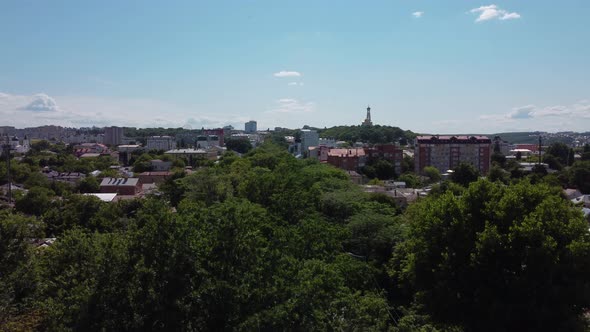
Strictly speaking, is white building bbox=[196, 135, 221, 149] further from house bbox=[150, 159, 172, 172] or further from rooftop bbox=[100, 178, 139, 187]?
rooftop bbox=[100, 178, 139, 187]

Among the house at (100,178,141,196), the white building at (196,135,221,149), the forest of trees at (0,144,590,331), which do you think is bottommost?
the house at (100,178,141,196)

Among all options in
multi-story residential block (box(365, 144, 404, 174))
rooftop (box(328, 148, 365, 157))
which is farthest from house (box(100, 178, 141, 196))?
multi-story residential block (box(365, 144, 404, 174))

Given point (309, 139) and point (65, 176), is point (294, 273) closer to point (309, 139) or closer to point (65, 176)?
point (65, 176)

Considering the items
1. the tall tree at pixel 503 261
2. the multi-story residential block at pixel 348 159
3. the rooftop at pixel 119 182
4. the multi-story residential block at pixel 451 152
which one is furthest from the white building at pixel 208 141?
the tall tree at pixel 503 261

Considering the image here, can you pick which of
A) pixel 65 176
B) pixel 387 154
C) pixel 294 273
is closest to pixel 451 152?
pixel 387 154

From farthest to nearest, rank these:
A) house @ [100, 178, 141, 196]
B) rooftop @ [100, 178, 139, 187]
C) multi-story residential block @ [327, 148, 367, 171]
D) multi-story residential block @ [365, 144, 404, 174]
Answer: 1. multi-story residential block @ [365, 144, 404, 174]
2. multi-story residential block @ [327, 148, 367, 171]
3. rooftop @ [100, 178, 139, 187]
4. house @ [100, 178, 141, 196]

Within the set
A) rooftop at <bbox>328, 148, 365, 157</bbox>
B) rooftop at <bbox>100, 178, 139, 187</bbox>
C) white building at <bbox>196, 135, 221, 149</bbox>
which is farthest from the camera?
white building at <bbox>196, 135, 221, 149</bbox>

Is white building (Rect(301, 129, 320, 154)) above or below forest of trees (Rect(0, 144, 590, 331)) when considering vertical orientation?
above

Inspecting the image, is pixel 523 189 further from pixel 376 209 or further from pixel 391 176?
pixel 391 176
